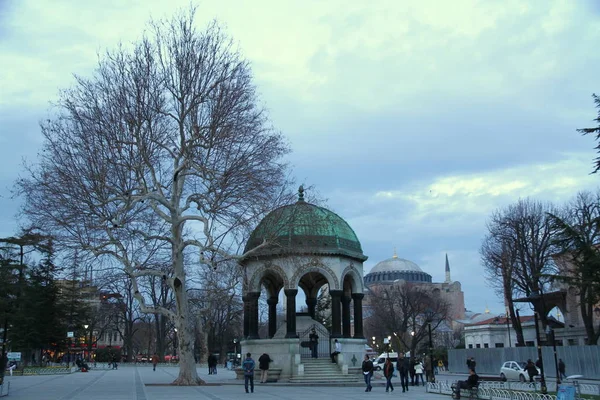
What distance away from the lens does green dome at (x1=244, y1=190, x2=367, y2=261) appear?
26062mm

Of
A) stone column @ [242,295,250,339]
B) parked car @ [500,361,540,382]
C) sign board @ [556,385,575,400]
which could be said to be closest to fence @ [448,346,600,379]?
parked car @ [500,361,540,382]

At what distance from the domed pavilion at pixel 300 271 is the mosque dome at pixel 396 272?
324ft

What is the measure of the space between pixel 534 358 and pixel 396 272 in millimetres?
91332

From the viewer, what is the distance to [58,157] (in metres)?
23.6

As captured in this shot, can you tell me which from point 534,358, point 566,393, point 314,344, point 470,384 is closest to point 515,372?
point 534,358

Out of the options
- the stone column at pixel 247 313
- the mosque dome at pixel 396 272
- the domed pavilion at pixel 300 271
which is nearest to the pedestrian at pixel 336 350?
the domed pavilion at pixel 300 271

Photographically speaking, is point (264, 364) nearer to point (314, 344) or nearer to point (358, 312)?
point (314, 344)

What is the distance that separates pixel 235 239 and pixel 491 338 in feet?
181

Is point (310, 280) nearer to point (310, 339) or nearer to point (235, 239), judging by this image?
point (310, 339)

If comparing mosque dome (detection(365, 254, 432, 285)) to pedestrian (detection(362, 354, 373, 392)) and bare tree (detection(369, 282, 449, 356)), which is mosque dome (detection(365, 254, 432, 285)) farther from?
pedestrian (detection(362, 354, 373, 392))

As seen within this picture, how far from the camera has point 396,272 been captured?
13088 centimetres

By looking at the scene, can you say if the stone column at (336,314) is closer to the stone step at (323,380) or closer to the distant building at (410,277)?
the stone step at (323,380)

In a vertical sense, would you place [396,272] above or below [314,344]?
above

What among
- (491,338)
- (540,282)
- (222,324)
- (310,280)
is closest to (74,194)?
(310,280)
